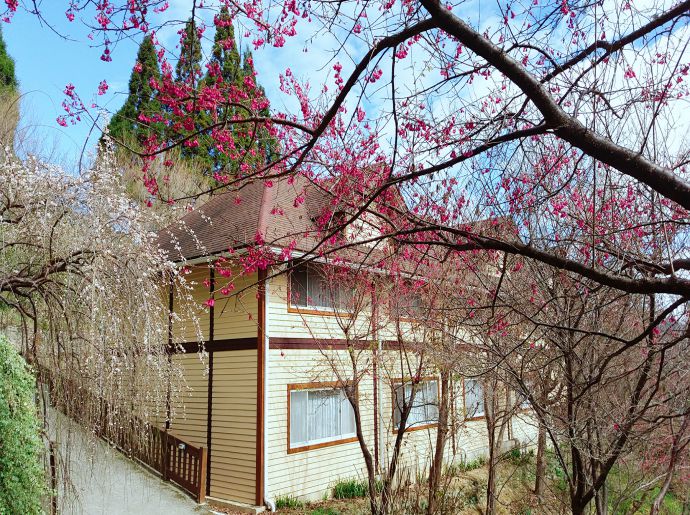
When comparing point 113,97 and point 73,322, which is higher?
point 113,97

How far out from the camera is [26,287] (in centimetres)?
662

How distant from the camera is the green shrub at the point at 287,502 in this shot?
9.98 m

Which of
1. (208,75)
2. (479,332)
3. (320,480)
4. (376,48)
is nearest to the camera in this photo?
(376,48)

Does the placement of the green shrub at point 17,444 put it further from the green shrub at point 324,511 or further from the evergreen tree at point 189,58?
the green shrub at point 324,511

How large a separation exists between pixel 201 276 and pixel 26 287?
5.73m

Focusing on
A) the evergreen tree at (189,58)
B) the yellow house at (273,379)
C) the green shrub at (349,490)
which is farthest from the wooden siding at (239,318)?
the evergreen tree at (189,58)

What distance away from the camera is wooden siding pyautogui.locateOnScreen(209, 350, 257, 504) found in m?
10.2

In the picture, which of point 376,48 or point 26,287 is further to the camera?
point 26,287

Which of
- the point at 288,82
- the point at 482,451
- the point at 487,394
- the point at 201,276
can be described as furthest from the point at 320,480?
the point at 288,82

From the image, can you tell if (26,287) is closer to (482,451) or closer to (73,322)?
(73,322)

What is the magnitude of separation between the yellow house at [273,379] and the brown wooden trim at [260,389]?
0.02 m

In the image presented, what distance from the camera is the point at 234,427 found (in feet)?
34.9

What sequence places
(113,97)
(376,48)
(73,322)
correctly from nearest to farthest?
(376,48) → (113,97) → (73,322)

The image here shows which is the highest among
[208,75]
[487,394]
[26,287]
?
[208,75]
